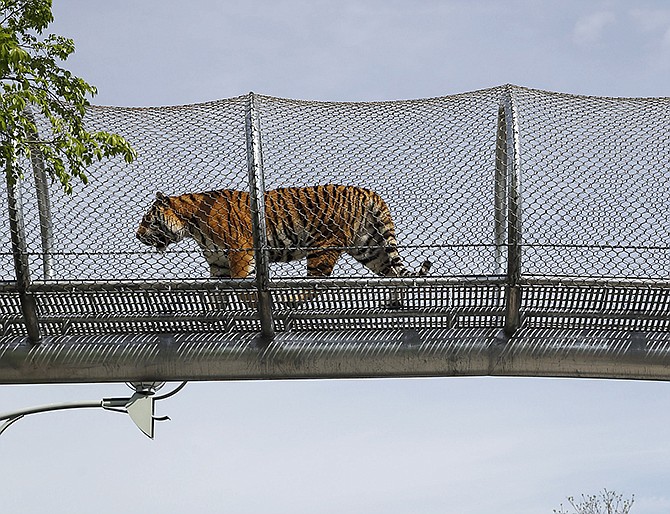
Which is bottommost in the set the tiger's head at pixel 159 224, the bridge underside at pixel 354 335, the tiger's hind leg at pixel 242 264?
the bridge underside at pixel 354 335

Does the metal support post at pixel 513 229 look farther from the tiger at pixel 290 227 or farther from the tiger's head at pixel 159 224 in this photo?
the tiger's head at pixel 159 224

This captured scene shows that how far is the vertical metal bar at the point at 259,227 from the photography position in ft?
22.8

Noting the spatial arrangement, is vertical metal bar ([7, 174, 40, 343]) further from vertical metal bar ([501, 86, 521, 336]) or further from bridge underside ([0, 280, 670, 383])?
vertical metal bar ([501, 86, 521, 336])

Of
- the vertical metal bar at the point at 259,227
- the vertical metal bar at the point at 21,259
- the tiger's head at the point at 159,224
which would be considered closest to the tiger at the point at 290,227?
the tiger's head at the point at 159,224

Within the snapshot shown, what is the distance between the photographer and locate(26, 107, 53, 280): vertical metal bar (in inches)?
292

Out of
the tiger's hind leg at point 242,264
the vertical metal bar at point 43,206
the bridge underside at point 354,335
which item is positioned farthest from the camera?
the vertical metal bar at point 43,206

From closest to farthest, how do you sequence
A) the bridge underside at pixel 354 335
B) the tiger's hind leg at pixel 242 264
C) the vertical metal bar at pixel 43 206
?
1. the bridge underside at pixel 354 335
2. the tiger's hind leg at pixel 242 264
3. the vertical metal bar at pixel 43 206

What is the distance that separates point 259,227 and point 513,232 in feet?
5.37

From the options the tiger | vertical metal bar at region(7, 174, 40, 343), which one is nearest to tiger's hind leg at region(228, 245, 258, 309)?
the tiger

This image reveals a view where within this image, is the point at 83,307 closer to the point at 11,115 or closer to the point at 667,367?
the point at 11,115

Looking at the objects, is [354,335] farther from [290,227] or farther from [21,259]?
[21,259]

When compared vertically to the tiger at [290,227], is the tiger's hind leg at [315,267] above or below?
below

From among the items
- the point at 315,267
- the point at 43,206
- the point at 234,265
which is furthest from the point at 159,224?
the point at 315,267

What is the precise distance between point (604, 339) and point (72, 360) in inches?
141
